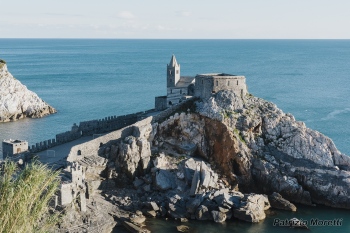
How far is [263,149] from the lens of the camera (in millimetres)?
46875

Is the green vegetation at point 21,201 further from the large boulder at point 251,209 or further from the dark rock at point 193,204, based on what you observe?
the large boulder at point 251,209

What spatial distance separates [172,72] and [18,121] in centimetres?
2959

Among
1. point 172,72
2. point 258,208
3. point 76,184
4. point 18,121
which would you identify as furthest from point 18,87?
point 258,208

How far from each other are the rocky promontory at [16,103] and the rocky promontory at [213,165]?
3521 centimetres

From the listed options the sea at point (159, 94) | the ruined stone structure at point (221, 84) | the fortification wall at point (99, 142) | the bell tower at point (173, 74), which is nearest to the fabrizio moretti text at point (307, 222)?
the sea at point (159, 94)

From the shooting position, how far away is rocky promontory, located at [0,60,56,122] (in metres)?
76.0

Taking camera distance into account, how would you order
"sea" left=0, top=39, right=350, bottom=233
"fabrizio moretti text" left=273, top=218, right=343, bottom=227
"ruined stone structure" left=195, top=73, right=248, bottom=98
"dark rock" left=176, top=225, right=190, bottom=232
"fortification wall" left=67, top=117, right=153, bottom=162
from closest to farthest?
"dark rock" left=176, top=225, right=190, bottom=232 → "fabrizio moretti text" left=273, top=218, right=343, bottom=227 → "fortification wall" left=67, top=117, right=153, bottom=162 → "sea" left=0, top=39, right=350, bottom=233 → "ruined stone structure" left=195, top=73, right=248, bottom=98

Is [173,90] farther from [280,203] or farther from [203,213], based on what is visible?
[203,213]

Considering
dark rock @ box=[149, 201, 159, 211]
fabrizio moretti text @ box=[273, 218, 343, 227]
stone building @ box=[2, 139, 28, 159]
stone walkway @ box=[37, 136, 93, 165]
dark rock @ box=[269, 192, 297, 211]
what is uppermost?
stone building @ box=[2, 139, 28, 159]

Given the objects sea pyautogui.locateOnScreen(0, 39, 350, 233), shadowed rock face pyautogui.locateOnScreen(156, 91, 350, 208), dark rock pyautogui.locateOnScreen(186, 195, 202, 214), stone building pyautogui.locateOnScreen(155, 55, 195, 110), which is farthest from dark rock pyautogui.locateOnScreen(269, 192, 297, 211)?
stone building pyautogui.locateOnScreen(155, 55, 195, 110)

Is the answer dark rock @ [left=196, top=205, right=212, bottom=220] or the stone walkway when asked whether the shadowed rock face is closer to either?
dark rock @ [left=196, top=205, right=212, bottom=220]

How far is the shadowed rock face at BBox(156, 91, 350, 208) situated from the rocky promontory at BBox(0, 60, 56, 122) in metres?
36.2

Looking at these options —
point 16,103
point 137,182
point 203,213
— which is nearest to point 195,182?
point 203,213

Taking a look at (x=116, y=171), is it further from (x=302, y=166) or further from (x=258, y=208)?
(x=302, y=166)
